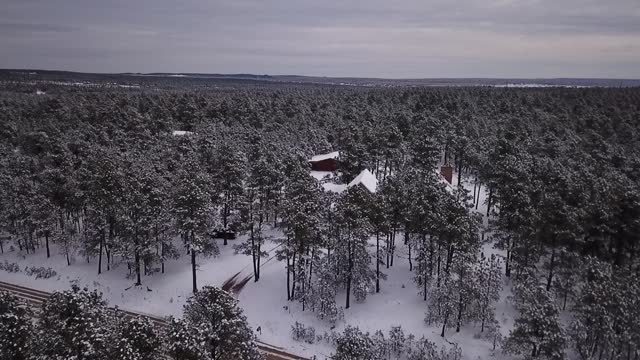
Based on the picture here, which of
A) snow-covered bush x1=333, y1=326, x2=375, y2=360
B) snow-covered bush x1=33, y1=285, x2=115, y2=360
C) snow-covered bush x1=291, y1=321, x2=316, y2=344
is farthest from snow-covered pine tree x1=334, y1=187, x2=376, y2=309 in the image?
snow-covered bush x1=33, y1=285, x2=115, y2=360

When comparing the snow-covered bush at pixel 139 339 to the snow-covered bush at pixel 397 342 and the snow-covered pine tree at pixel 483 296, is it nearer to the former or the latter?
the snow-covered bush at pixel 397 342

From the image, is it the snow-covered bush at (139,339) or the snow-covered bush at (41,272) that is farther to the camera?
the snow-covered bush at (41,272)

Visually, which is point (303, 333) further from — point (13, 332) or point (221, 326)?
point (13, 332)

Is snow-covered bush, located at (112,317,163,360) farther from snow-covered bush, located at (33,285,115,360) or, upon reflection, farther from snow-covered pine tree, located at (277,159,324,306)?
snow-covered pine tree, located at (277,159,324,306)

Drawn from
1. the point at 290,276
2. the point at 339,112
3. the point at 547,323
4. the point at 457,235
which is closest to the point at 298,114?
the point at 339,112

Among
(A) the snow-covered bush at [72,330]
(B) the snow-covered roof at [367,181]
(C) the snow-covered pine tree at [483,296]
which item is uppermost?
(B) the snow-covered roof at [367,181]

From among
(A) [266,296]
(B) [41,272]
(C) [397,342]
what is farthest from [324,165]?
(C) [397,342]

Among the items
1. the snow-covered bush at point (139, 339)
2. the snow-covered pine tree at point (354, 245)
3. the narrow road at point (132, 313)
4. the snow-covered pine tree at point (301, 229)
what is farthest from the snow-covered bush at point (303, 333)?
the snow-covered bush at point (139, 339)
